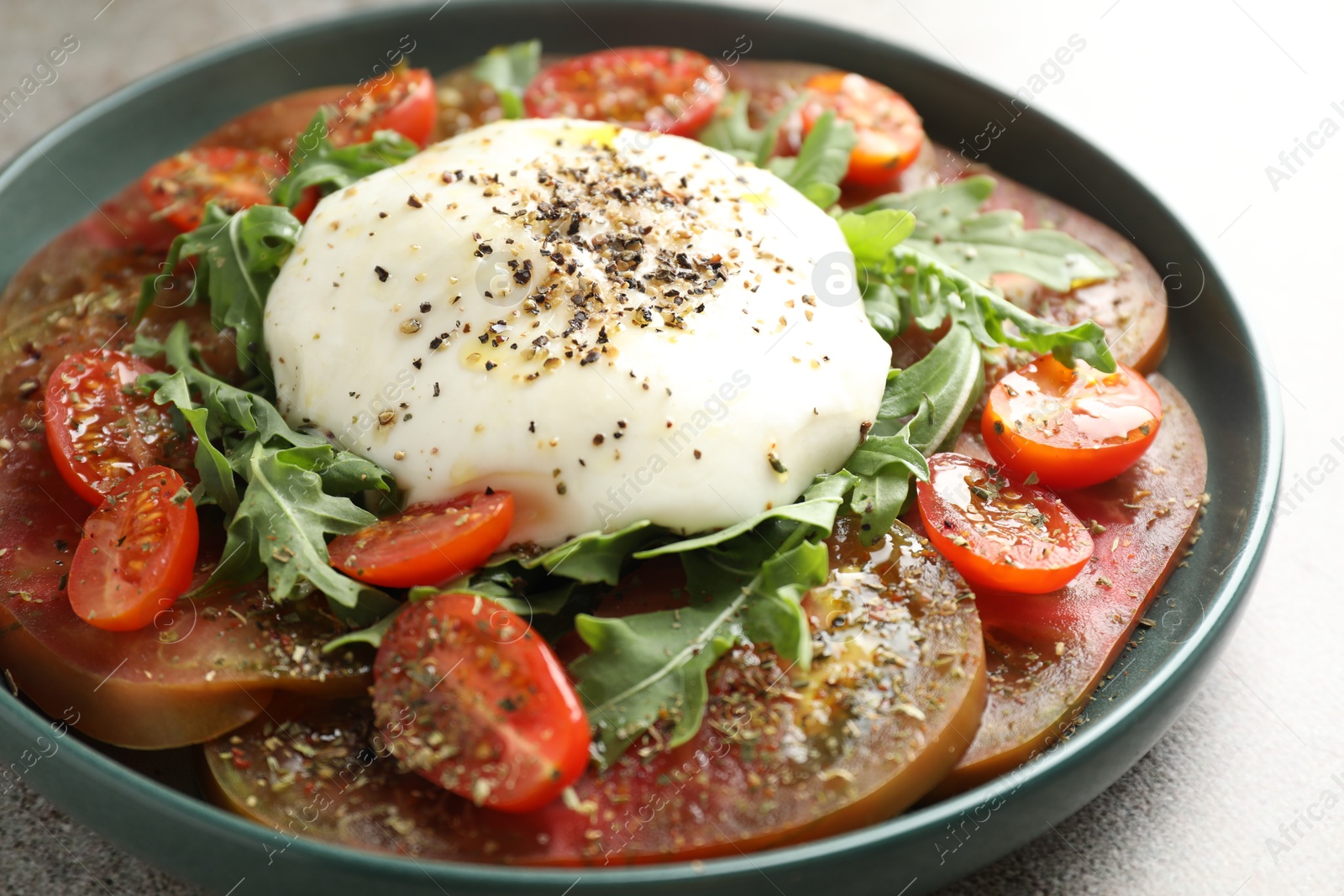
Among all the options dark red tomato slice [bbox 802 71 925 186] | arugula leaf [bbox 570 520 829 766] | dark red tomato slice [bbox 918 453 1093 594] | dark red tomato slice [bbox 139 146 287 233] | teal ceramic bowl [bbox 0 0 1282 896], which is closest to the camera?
teal ceramic bowl [bbox 0 0 1282 896]

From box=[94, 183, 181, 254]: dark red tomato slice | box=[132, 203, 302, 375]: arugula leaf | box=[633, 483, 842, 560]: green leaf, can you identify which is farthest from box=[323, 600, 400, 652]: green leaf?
box=[94, 183, 181, 254]: dark red tomato slice

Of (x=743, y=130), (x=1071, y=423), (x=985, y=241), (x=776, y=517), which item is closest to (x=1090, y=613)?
(x=1071, y=423)

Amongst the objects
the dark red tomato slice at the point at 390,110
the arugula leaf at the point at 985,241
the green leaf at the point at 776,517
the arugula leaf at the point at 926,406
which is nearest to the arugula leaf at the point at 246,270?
the dark red tomato slice at the point at 390,110

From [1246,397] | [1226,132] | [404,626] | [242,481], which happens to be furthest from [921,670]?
[1226,132]

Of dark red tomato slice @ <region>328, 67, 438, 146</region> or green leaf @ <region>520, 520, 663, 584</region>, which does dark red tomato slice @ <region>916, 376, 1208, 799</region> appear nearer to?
green leaf @ <region>520, 520, 663, 584</region>

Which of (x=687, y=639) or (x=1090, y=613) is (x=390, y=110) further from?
(x=1090, y=613)

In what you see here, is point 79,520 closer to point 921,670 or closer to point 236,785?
point 236,785

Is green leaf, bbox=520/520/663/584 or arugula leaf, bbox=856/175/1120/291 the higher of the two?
arugula leaf, bbox=856/175/1120/291
